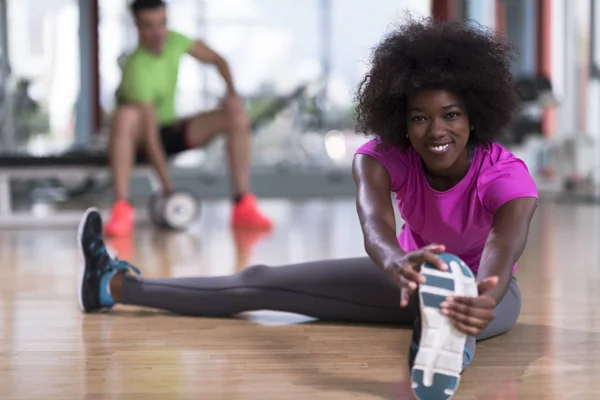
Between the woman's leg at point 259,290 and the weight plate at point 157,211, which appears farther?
the weight plate at point 157,211

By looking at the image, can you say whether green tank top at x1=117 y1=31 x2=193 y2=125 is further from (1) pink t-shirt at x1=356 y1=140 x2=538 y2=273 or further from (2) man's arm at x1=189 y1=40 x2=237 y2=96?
(1) pink t-shirt at x1=356 y1=140 x2=538 y2=273

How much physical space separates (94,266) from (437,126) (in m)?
0.86

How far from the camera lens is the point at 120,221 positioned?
3.71 m

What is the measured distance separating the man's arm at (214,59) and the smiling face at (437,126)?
2.48 m

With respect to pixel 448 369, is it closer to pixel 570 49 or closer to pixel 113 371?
pixel 113 371

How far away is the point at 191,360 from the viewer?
1.56m

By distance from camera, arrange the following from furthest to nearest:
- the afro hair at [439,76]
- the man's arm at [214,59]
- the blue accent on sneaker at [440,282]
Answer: the man's arm at [214,59], the afro hair at [439,76], the blue accent on sneaker at [440,282]

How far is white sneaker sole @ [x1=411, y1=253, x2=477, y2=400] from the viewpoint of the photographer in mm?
1185

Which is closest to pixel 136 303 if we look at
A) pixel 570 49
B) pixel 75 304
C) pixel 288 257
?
pixel 75 304

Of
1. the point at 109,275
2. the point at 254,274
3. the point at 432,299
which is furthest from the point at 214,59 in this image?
the point at 432,299

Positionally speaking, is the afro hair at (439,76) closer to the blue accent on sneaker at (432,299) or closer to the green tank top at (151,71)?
the blue accent on sneaker at (432,299)

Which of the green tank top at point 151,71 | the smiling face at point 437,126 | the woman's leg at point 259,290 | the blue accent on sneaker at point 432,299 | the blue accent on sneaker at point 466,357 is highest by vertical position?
the green tank top at point 151,71

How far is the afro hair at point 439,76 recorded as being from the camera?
142 centimetres

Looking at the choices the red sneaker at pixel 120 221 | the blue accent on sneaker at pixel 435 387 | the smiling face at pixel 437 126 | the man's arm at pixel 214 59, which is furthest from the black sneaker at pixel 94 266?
the man's arm at pixel 214 59
